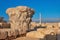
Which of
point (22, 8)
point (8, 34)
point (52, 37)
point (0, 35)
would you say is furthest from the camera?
point (22, 8)

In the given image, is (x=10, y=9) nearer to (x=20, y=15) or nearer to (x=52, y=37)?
(x=20, y=15)

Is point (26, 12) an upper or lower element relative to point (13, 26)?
upper

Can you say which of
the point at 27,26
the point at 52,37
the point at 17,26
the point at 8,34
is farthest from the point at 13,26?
the point at 8,34

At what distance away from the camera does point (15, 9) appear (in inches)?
533

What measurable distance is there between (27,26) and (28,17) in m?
0.85

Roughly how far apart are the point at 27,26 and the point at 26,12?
1.22 metres

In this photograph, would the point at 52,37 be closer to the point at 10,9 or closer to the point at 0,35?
the point at 0,35

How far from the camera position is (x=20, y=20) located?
13.7 metres

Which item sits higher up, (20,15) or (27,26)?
(20,15)

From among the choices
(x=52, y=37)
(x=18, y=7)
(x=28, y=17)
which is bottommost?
(x=52, y=37)

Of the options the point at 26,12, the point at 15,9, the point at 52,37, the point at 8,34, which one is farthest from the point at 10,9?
the point at 8,34

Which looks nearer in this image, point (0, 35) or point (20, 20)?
point (0, 35)

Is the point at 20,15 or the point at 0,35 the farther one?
the point at 20,15

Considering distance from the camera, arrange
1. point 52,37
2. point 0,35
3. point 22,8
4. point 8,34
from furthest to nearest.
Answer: point 22,8 < point 52,37 < point 8,34 < point 0,35
